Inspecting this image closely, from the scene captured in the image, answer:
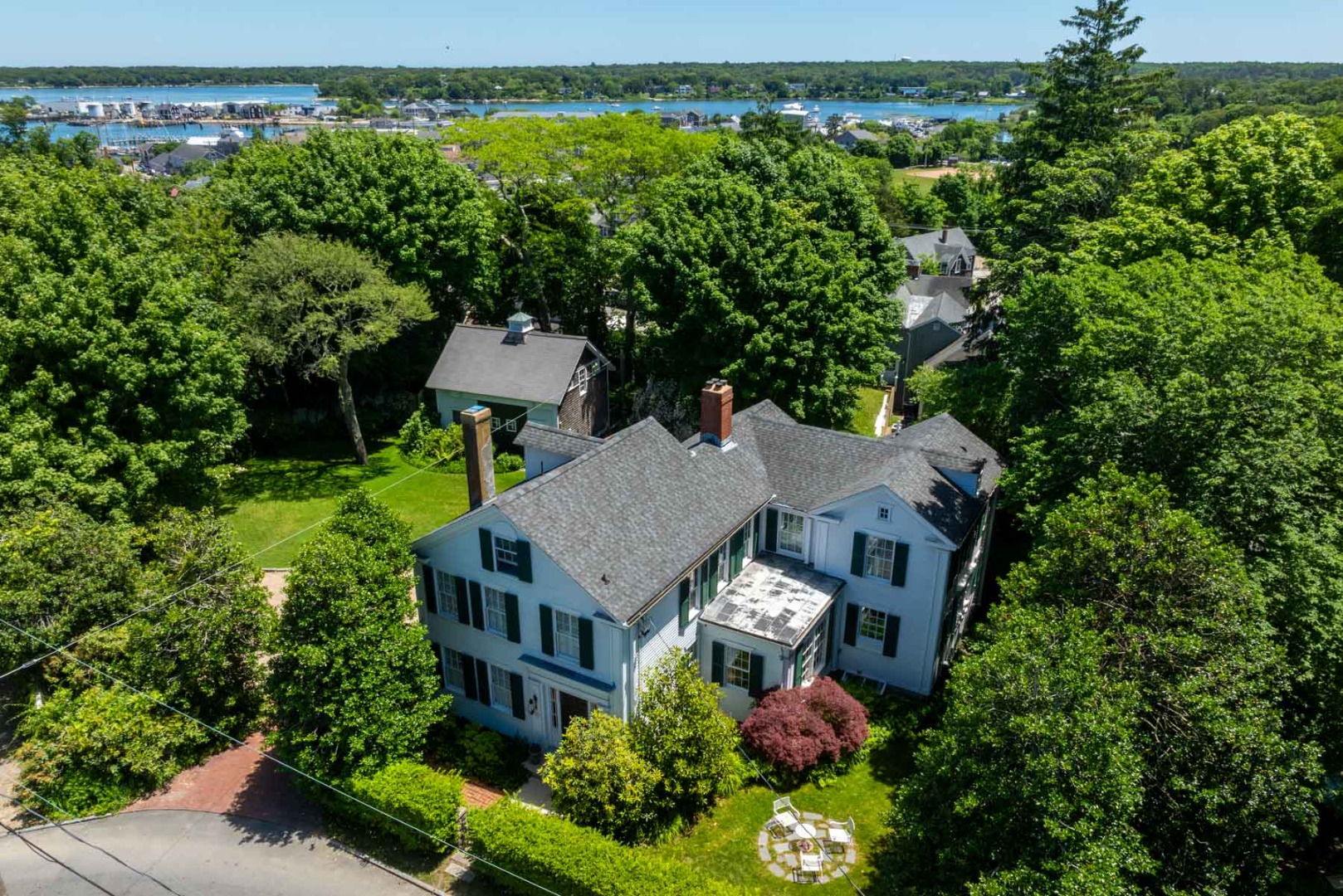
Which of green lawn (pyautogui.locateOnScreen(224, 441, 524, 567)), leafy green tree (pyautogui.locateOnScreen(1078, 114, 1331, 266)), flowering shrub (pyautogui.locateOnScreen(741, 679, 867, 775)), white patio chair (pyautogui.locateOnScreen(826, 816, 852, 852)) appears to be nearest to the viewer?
white patio chair (pyautogui.locateOnScreen(826, 816, 852, 852))

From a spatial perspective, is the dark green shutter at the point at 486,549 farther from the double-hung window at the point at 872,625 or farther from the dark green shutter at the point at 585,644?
the double-hung window at the point at 872,625

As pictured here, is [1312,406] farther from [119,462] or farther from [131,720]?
[119,462]

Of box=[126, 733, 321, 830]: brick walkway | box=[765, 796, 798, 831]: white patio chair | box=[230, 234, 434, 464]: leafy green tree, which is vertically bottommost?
box=[126, 733, 321, 830]: brick walkway

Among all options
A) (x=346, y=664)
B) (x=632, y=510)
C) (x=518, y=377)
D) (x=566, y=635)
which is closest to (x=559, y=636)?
(x=566, y=635)

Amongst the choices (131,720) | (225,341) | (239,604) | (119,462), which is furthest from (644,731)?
(225,341)

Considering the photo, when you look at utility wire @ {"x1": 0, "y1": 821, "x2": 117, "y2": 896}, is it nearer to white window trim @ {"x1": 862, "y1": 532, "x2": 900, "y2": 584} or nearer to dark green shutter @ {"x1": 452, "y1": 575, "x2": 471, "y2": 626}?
dark green shutter @ {"x1": 452, "y1": 575, "x2": 471, "y2": 626}

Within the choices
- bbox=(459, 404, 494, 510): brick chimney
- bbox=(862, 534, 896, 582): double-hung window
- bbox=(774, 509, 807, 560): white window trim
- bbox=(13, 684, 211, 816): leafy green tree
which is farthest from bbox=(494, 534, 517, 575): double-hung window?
bbox=(862, 534, 896, 582): double-hung window
